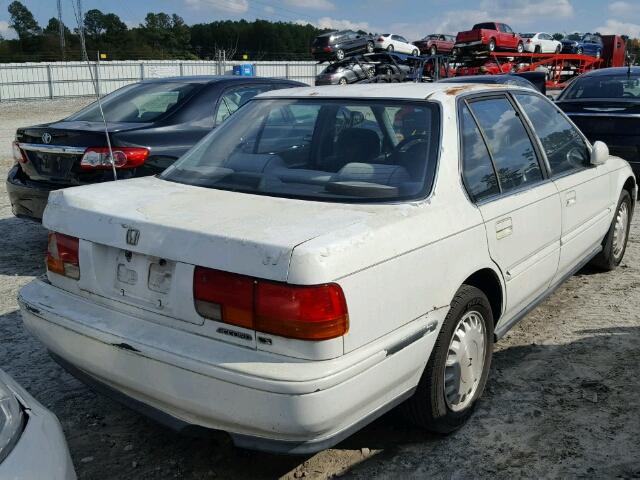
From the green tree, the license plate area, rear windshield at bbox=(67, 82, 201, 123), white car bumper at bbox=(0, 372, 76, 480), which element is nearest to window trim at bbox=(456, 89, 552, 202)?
the license plate area

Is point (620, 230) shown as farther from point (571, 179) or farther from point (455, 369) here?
point (455, 369)

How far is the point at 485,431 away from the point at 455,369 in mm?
377

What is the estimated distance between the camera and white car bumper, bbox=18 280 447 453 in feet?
7.03

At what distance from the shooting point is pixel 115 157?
509 centimetres

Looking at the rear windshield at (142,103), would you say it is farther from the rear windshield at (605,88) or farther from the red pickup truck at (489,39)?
the red pickup truck at (489,39)

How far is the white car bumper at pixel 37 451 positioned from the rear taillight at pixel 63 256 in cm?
73

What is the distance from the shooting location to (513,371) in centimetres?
363

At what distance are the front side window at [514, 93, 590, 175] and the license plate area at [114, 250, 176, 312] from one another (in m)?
2.44

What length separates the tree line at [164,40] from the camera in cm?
3872

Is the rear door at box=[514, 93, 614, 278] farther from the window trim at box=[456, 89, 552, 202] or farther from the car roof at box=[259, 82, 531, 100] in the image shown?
the car roof at box=[259, 82, 531, 100]

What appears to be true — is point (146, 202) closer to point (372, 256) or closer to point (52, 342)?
point (52, 342)

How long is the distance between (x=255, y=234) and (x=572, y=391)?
6.79ft

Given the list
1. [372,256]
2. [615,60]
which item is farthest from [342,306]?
[615,60]

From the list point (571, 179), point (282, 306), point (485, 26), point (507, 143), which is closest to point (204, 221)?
point (282, 306)
